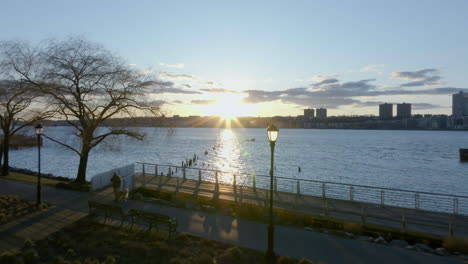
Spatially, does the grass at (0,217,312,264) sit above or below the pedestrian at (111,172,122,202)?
below

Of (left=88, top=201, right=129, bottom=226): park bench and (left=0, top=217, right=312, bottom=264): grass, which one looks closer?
(left=0, top=217, right=312, bottom=264): grass

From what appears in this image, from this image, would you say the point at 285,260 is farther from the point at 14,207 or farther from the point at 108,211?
the point at 14,207

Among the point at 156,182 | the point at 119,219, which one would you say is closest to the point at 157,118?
the point at 156,182

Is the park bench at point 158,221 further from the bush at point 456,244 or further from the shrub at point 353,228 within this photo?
the bush at point 456,244

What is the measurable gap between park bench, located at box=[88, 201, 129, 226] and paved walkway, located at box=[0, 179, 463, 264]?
746mm

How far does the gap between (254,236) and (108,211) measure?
6972 millimetres

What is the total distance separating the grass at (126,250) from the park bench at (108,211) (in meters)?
1.04

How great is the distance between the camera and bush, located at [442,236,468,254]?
40.4ft

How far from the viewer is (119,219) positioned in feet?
51.3

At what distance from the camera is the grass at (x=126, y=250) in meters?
11.0

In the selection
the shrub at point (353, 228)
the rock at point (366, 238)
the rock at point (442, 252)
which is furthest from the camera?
the shrub at point (353, 228)

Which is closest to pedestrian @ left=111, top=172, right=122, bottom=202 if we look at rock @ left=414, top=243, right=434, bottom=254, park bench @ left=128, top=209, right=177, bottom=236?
park bench @ left=128, top=209, right=177, bottom=236

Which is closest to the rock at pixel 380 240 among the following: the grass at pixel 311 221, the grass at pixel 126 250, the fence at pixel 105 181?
the grass at pixel 311 221

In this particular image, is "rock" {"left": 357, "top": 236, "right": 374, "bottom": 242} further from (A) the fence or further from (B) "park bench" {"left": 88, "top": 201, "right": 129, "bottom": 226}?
(A) the fence
